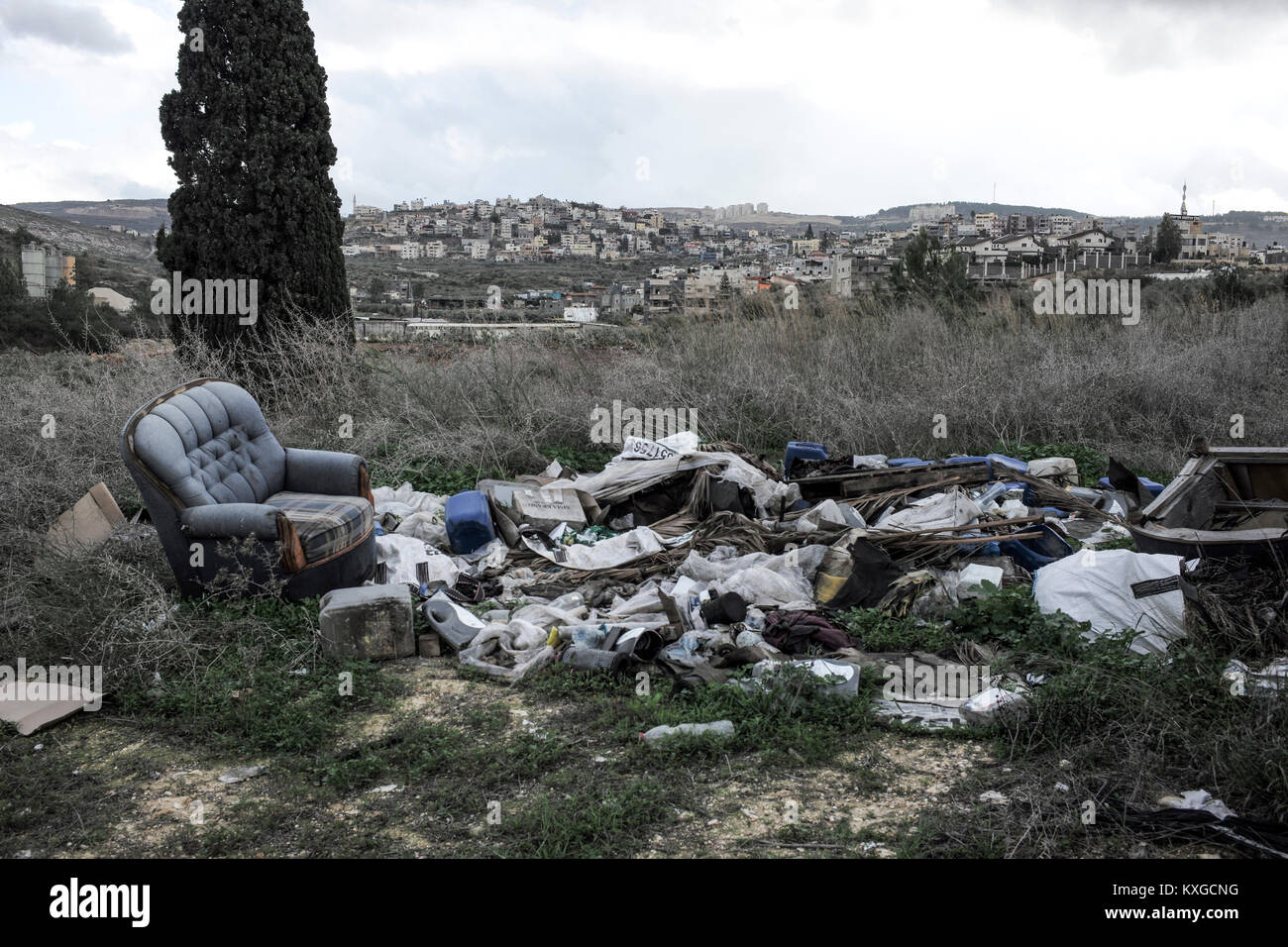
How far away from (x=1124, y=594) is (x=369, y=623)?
13.0ft

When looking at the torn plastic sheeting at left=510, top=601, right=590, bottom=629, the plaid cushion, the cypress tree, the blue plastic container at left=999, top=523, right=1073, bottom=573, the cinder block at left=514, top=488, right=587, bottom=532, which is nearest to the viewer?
the torn plastic sheeting at left=510, top=601, right=590, bottom=629

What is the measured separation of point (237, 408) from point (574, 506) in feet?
8.40

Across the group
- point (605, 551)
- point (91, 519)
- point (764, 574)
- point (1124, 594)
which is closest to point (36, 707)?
point (91, 519)

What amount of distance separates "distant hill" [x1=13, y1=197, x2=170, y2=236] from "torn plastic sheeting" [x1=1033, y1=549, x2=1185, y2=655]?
34.8 meters

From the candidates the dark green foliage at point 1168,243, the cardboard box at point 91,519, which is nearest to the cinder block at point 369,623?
the cardboard box at point 91,519

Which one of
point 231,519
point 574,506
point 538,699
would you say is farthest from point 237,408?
point 538,699

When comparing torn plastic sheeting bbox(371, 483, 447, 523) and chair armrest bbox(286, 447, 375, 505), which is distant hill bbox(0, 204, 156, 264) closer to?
torn plastic sheeting bbox(371, 483, 447, 523)

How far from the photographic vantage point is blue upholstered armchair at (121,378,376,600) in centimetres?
521

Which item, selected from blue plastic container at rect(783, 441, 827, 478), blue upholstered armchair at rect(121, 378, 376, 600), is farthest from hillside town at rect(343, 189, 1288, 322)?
blue upholstered armchair at rect(121, 378, 376, 600)

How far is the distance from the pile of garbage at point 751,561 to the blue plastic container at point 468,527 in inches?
0.5

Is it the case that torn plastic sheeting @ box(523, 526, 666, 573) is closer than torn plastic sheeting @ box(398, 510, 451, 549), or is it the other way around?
torn plastic sheeting @ box(523, 526, 666, 573)

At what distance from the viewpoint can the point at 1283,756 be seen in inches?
124

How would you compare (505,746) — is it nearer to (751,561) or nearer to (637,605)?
(637,605)

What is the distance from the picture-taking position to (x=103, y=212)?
3544 cm
